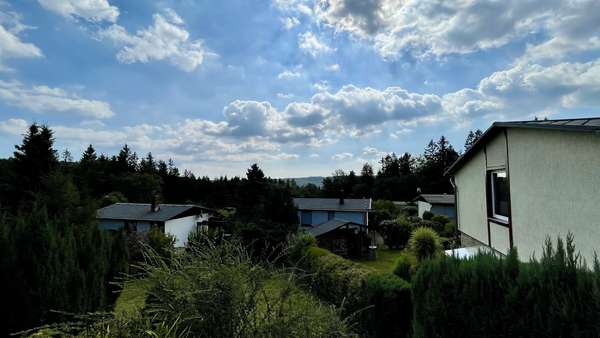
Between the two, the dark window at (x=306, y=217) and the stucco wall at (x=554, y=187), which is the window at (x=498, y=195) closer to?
the stucco wall at (x=554, y=187)

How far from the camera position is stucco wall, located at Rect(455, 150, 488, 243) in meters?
9.10

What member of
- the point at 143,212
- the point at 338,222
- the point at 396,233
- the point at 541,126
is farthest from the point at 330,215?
the point at 541,126

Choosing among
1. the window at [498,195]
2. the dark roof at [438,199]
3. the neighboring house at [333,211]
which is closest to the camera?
the window at [498,195]

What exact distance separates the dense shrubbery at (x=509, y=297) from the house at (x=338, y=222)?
1710 cm

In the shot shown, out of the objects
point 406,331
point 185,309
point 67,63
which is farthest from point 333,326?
point 67,63

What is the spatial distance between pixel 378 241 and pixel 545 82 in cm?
1993

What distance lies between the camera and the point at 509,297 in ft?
9.87

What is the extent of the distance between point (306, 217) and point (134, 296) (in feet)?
105

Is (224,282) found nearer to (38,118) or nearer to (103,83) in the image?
(103,83)

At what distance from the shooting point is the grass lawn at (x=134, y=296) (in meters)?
2.62

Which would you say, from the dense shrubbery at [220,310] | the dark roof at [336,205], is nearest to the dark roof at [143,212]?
the dark roof at [336,205]

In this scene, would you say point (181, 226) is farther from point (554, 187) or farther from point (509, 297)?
point (509, 297)

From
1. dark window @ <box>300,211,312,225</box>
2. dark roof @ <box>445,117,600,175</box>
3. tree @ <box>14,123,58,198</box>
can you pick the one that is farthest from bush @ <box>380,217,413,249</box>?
tree @ <box>14,123,58,198</box>

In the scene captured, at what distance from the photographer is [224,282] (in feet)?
7.51
